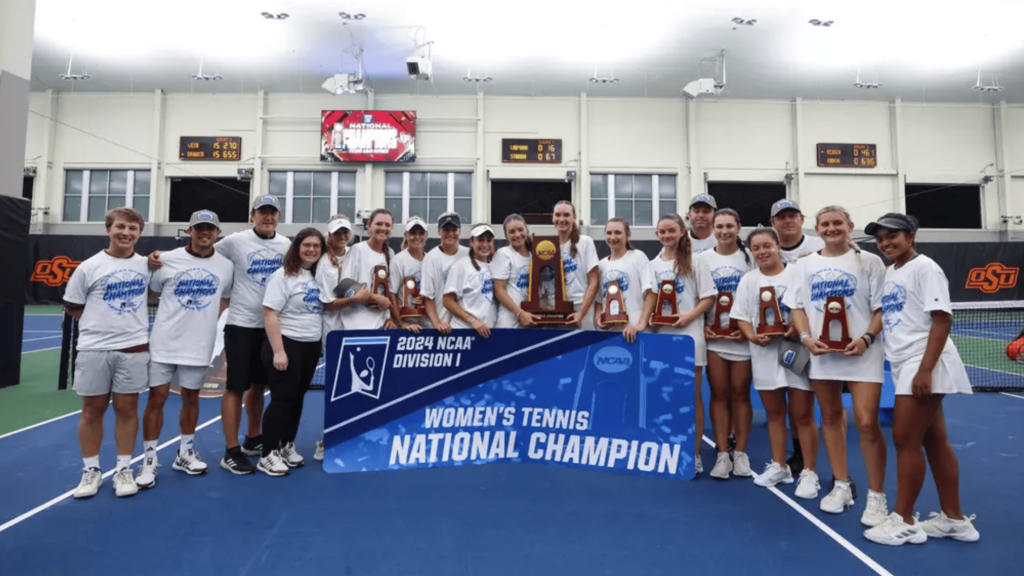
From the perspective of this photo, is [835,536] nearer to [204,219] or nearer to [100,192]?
[204,219]

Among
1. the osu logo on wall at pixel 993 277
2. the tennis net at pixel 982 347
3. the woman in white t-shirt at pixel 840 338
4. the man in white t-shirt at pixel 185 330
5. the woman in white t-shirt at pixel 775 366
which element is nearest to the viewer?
the woman in white t-shirt at pixel 840 338

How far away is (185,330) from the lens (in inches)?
142

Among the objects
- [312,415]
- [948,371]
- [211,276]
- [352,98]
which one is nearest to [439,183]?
[352,98]

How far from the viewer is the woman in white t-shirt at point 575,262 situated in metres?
3.94

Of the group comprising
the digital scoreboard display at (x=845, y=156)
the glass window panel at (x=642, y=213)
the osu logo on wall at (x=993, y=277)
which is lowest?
the osu logo on wall at (x=993, y=277)

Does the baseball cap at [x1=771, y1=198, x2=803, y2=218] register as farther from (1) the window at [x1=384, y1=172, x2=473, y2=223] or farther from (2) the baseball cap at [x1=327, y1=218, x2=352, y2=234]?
(1) the window at [x1=384, y1=172, x2=473, y2=223]

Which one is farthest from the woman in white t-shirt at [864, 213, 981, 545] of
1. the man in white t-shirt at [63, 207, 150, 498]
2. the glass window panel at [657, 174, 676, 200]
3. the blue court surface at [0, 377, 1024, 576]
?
the glass window panel at [657, 174, 676, 200]

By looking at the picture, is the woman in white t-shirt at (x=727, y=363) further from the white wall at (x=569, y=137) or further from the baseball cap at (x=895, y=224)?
the white wall at (x=569, y=137)

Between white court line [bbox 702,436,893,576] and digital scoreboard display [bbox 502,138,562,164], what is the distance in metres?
16.3

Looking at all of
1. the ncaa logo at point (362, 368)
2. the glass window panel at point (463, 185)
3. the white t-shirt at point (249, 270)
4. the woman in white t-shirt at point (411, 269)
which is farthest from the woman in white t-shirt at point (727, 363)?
the glass window panel at point (463, 185)

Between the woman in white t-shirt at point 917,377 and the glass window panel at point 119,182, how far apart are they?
885 inches

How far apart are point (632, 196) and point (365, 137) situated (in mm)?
9473

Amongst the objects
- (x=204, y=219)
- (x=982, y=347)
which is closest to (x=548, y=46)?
(x=982, y=347)

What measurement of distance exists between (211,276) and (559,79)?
1571 cm
